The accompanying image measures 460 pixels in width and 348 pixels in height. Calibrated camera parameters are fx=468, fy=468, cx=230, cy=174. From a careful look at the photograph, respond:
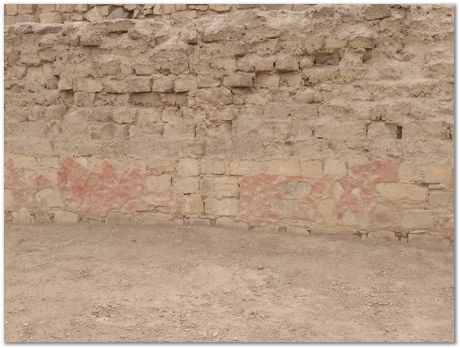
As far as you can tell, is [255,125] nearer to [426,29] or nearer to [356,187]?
[356,187]

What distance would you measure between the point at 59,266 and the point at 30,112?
78.4 inches

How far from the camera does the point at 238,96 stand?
15.4ft

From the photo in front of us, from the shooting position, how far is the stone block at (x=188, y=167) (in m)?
4.82

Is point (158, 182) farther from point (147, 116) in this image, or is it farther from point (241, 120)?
point (241, 120)

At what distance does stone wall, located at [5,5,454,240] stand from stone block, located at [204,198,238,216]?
1 cm

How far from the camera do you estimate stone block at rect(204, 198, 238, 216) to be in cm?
474

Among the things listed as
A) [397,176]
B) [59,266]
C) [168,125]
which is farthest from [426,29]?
[59,266]

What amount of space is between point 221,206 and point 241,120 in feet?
Result: 2.94

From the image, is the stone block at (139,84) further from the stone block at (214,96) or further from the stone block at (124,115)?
the stone block at (214,96)

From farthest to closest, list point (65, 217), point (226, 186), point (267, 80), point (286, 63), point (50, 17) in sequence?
point (50, 17)
point (65, 217)
point (226, 186)
point (267, 80)
point (286, 63)

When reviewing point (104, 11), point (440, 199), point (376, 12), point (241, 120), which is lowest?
point (440, 199)

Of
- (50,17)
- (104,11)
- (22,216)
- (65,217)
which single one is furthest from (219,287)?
(50,17)

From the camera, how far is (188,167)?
4.84 m

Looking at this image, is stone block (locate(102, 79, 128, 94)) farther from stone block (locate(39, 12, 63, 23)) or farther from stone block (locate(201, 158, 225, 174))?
stone block (locate(39, 12, 63, 23))
